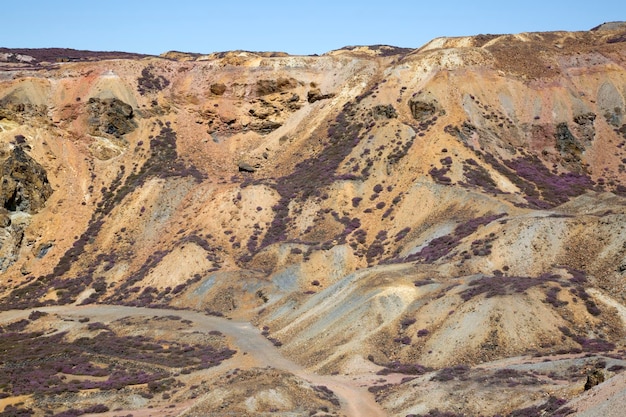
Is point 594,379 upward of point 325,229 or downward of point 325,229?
downward

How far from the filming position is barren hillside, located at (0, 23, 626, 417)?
41688 millimetres

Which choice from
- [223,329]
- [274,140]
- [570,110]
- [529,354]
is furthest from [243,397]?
[570,110]

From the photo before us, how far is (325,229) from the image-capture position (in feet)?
245

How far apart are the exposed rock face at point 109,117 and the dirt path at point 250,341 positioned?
31134 millimetres

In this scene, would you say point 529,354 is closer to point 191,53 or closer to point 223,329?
point 223,329

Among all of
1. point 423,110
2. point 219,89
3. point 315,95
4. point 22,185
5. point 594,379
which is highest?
point 219,89

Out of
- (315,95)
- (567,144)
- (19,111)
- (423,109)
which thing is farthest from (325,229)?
(19,111)

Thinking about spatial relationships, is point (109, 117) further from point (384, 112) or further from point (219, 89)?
point (384, 112)

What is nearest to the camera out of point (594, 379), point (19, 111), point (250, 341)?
point (594, 379)

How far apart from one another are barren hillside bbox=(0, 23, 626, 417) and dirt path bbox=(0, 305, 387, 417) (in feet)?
0.99

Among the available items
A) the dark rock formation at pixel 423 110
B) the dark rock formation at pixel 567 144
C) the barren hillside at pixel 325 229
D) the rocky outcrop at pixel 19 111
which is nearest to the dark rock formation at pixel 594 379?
the barren hillside at pixel 325 229

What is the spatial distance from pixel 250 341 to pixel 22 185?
45.1 m

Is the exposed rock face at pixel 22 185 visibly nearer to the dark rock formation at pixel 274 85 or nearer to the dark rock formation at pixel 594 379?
the dark rock formation at pixel 274 85

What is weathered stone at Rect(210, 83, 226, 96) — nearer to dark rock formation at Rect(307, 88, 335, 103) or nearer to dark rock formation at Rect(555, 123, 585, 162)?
dark rock formation at Rect(307, 88, 335, 103)
